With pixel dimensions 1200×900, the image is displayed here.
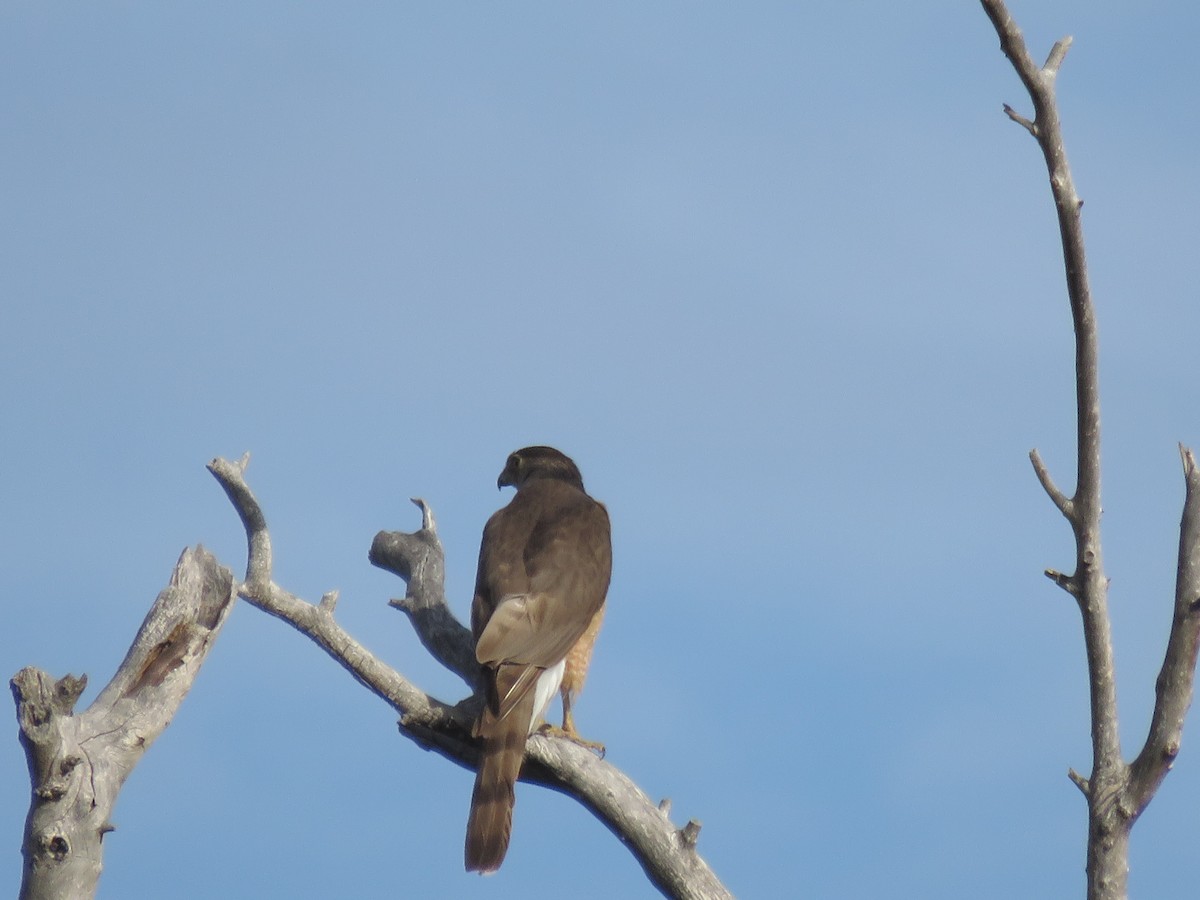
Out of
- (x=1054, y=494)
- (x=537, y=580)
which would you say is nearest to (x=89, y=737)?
(x=537, y=580)

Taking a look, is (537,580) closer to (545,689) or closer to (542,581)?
(542,581)

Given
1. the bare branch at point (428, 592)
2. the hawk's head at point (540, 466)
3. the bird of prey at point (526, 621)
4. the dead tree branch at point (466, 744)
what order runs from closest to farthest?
1. the dead tree branch at point (466, 744)
2. the bird of prey at point (526, 621)
3. the bare branch at point (428, 592)
4. the hawk's head at point (540, 466)

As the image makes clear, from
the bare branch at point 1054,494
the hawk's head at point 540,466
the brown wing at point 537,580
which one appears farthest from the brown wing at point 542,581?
the bare branch at point 1054,494

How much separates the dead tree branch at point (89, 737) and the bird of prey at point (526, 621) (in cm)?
115

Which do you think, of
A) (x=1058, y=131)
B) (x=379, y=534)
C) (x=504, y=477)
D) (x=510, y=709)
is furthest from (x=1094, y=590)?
(x=504, y=477)

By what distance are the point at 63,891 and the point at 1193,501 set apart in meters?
3.59

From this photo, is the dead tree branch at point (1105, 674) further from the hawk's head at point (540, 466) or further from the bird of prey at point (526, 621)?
the hawk's head at point (540, 466)

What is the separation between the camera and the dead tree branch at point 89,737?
4.10 meters

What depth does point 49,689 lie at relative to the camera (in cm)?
413

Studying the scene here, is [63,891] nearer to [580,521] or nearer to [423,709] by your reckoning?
[423,709]

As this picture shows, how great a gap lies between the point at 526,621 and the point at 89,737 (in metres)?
1.89

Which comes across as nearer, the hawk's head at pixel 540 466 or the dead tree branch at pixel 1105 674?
the dead tree branch at pixel 1105 674

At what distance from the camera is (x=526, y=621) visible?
5.68 meters

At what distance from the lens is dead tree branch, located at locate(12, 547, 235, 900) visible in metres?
4.10
